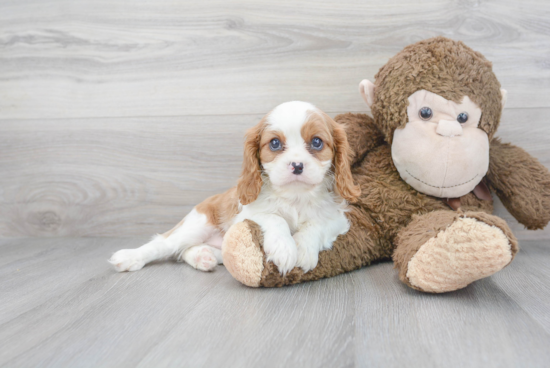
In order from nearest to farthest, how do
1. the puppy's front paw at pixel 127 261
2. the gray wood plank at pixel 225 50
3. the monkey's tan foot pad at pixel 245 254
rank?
the monkey's tan foot pad at pixel 245 254
the puppy's front paw at pixel 127 261
the gray wood plank at pixel 225 50

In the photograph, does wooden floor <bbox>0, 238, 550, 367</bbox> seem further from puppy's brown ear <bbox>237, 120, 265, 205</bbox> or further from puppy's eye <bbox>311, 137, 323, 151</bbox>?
puppy's eye <bbox>311, 137, 323, 151</bbox>

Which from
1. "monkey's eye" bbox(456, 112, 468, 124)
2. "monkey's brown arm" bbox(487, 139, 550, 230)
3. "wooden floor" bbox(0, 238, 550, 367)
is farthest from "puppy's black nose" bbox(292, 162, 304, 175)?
"monkey's brown arm" bbox(487, 139, 550, 230)

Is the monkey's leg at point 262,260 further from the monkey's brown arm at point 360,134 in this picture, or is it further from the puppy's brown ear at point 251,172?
the monkey's brown arm at point 360,134

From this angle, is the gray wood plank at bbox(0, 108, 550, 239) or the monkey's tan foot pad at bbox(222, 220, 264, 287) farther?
the gray wood plank at bbox(0, 108, 550, 239)

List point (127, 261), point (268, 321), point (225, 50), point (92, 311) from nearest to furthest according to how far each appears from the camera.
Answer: point (268, 321), point (92, 311), point (127, 261), point (225, 50)

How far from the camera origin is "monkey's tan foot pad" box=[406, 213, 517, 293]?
1.05 metres

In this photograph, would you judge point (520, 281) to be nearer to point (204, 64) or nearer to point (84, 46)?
point (204, 64)

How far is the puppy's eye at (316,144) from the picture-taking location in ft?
4.28

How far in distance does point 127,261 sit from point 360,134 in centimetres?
96

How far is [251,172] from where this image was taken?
1337mm

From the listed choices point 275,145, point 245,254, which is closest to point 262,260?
point 245,254

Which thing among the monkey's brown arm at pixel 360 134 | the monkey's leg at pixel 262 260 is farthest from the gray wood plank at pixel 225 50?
the monkey's leg at pixel 262 260

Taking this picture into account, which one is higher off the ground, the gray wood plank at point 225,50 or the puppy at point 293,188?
the gray wood plank at point 225,50

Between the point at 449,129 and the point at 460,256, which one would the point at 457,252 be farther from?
the point at 449,129
